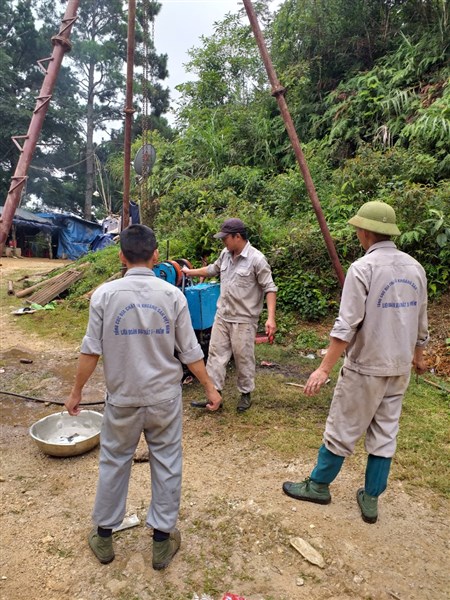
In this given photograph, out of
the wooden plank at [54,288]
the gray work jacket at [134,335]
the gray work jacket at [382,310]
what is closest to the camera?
the gray work jacket at [134,335]

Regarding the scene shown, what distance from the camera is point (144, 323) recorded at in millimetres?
2102

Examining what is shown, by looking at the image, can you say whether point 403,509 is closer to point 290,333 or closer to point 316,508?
point 316,508

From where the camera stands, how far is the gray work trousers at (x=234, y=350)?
4.09 metres

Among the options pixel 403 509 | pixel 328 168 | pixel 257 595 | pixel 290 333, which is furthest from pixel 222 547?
pixel 328 168

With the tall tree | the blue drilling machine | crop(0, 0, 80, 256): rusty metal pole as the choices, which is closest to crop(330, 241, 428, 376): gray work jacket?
crop(0, 0, 80, 256): rusty metal pole

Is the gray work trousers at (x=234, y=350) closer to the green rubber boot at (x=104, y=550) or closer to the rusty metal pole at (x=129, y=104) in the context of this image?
the rusty metal pole at (x=129, y=104)

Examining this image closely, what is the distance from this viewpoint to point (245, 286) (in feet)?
13.1

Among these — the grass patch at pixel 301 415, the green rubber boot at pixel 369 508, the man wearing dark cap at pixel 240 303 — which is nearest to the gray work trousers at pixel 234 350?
the man wearing dark cap at pixel 240 303

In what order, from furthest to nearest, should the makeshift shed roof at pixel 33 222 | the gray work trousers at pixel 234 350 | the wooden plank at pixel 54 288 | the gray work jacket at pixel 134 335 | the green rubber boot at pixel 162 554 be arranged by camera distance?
the makeshift shed roof at pixel 33 222, the wooden plank at pixel 54 288, the gray work trousers at pixel 234 350, the green rubber boot at pixel 162 554, the gray work jacket at pixel 134 335

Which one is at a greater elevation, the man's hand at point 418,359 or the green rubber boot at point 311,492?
the man's hand at point 418,359

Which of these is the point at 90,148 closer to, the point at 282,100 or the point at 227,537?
the point at 282,100

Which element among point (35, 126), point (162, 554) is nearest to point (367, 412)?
point (162, 554)

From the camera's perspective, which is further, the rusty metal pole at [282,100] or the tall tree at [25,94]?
the tall tree at [25,94]

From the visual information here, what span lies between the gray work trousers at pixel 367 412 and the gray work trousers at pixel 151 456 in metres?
1.06
